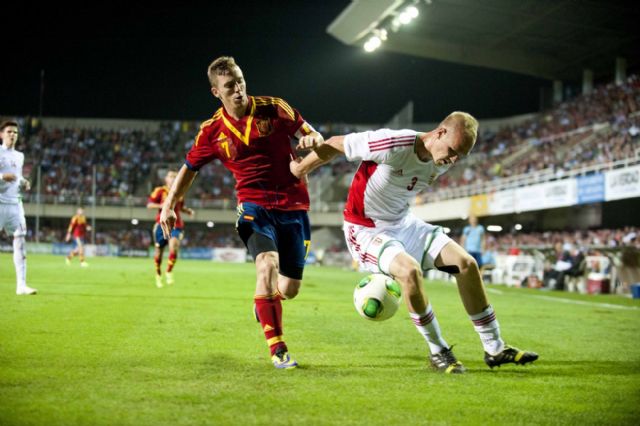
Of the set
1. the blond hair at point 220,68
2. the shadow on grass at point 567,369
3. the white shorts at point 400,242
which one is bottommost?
the shadow on grass at point 567,369

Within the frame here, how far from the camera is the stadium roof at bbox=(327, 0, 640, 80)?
112 feet

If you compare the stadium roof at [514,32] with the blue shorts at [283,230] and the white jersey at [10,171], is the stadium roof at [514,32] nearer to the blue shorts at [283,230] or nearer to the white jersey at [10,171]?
the white jersey at [10,171]

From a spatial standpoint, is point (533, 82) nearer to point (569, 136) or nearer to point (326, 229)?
point (569, 136)

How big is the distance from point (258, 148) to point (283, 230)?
797 mm

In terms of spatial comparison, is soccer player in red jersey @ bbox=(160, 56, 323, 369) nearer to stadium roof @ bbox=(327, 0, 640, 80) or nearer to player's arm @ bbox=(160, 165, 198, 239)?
player's arm @ bbox=(160, 165, 198, 239)

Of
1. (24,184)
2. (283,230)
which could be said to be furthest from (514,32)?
(283,230)

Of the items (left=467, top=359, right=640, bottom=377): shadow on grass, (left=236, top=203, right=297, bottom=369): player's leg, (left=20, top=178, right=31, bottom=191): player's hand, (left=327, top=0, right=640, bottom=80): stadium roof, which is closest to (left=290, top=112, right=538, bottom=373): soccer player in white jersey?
(left=467, top=359, right=640, bottom=377): shadow on grass

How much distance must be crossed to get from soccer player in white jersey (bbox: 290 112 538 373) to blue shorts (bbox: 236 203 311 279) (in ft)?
1.75

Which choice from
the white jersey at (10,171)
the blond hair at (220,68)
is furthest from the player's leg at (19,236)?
the blond hair at (220,68)

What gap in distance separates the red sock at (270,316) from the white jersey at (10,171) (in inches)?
286

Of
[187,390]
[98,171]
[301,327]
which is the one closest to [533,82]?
[98,171]

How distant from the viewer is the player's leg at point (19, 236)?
37.0 ft

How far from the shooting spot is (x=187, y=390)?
4336 mm

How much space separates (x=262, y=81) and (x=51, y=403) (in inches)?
2556
